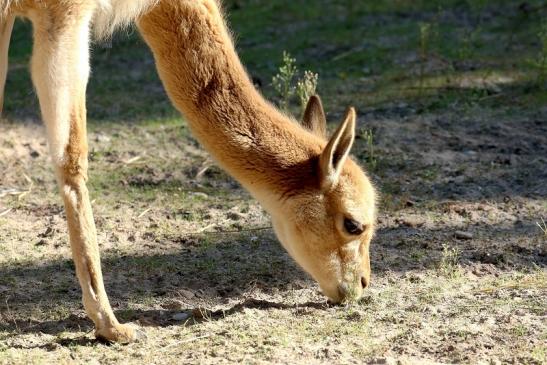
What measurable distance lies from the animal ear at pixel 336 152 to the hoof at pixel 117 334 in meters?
1.36

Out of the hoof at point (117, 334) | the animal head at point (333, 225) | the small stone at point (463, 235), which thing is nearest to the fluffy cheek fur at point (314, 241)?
the animal head at point (333, 225)

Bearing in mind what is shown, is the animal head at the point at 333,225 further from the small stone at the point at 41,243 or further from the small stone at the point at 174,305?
the small stone at the point at 41,243

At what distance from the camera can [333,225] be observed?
6.27m

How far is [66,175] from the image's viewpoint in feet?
19.5

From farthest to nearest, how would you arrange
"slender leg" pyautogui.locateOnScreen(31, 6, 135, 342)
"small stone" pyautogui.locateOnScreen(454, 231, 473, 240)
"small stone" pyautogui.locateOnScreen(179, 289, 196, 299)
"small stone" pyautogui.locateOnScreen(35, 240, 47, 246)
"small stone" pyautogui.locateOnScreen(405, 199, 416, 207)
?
"small stone" pyautogui.locateOnScreen(405, 199, 416, 207) → "small stone" pyautogui.locateOnScreen(454, 231, 473, 240) → "small stone" pyautogui.locateOnScreen(35, 240, 47, 246) → "small stone" pyautogui.locateOnScreen(179, 289, 196, 299) → "slender leg" pyautogui.locateOnScreen(31, 6, 135, 342)

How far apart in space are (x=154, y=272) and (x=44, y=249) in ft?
2.82

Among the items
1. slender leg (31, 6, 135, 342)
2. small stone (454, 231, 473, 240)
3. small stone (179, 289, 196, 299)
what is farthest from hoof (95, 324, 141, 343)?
small stone (454, 231, 473, 240)

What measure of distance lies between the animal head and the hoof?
107cm

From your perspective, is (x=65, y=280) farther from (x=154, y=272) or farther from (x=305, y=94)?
(x=305, y=94)

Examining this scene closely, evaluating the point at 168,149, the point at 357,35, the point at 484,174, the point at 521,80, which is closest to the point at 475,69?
the point at 521,80

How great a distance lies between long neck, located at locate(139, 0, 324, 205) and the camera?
620 cm

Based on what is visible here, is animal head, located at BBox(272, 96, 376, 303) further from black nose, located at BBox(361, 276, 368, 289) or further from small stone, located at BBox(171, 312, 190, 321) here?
small stone, located at BBox(171, 312, 190, 321)

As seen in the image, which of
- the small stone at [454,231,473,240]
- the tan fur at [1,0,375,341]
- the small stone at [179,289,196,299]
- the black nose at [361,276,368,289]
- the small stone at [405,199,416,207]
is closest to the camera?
the tan fur at [1,0,375,341]

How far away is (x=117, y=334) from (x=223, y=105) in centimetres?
141
